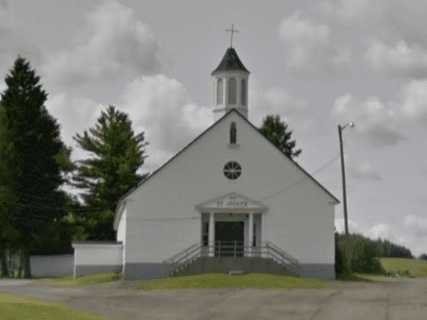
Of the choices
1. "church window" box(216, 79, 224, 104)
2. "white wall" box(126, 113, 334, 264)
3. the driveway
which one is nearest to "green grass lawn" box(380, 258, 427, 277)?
"white wall" box(126, 113, 334, 264)

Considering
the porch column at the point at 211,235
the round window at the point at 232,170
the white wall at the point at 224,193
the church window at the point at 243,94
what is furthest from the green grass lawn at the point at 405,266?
the porch column at the point at 211,235

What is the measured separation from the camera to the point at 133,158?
7300 cm

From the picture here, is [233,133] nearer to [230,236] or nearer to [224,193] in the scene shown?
[224,193]

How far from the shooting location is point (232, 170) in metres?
46.1

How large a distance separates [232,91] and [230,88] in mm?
211

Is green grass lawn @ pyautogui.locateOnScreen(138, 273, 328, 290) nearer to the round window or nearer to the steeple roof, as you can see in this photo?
the round window

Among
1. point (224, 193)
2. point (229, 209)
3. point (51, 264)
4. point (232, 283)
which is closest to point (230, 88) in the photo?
point (224, 193)

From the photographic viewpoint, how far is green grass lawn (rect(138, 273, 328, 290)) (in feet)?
121

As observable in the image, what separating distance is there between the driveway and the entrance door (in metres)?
11.0

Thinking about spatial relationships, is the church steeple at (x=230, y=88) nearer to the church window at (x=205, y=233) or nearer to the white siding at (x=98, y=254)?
the church window at (x=205, y=233)

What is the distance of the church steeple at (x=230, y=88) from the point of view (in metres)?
49.4

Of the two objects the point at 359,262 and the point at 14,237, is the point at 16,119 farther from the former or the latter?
the point at 359,262

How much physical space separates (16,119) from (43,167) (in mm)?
3887

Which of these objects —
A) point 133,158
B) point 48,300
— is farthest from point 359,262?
point 48,300
